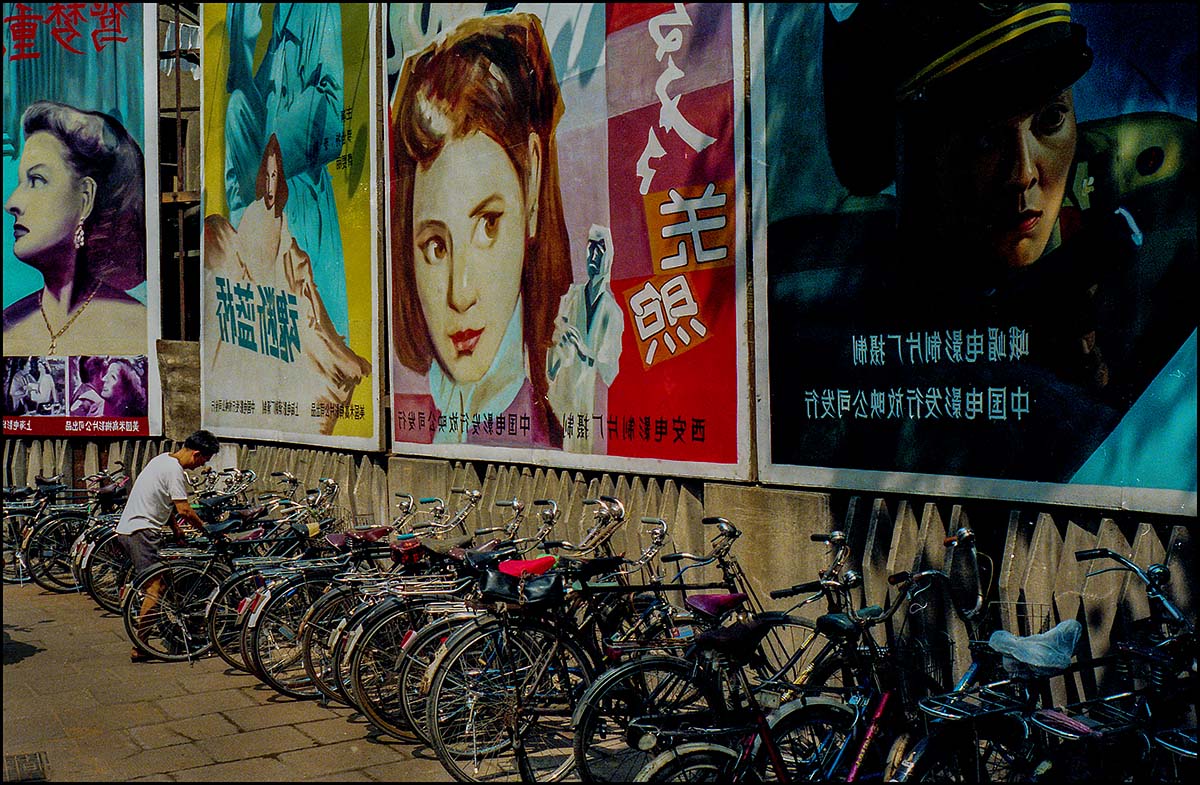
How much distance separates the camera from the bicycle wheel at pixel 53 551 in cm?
1161

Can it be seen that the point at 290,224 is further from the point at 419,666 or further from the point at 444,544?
the point at 419,666

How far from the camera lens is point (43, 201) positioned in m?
15.1

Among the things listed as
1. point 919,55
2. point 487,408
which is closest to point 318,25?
point 487,408

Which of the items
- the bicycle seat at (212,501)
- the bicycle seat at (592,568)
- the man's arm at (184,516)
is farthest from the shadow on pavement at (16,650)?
the bicycle seat at (592,568)

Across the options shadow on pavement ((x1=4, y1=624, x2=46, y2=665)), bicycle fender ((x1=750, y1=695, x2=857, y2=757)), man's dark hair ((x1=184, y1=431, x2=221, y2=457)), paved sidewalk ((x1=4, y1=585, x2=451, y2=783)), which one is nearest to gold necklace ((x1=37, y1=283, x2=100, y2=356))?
shadow on pavement ((x1=4, y1=624, x2=46, y2=665))

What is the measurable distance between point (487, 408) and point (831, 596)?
5314 mm

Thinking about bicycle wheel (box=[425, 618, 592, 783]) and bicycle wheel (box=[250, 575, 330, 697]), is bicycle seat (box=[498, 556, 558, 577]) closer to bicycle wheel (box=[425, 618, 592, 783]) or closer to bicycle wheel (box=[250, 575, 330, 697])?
bicycle wheel (box=[425, 618, 592, 783])

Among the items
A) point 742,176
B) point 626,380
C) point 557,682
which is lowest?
point 557,682

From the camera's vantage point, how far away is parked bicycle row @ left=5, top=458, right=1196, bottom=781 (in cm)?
409

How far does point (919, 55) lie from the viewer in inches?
246

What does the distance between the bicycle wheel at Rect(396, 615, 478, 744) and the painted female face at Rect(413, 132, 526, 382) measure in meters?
4.26

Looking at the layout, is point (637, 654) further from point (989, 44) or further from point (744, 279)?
point (989, 44)

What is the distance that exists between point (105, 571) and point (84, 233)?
6234 mm

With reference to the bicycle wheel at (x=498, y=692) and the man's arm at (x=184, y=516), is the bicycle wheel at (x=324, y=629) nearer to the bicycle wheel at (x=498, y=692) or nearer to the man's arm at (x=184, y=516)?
the bicycle wheel at (x=498, y=692)
